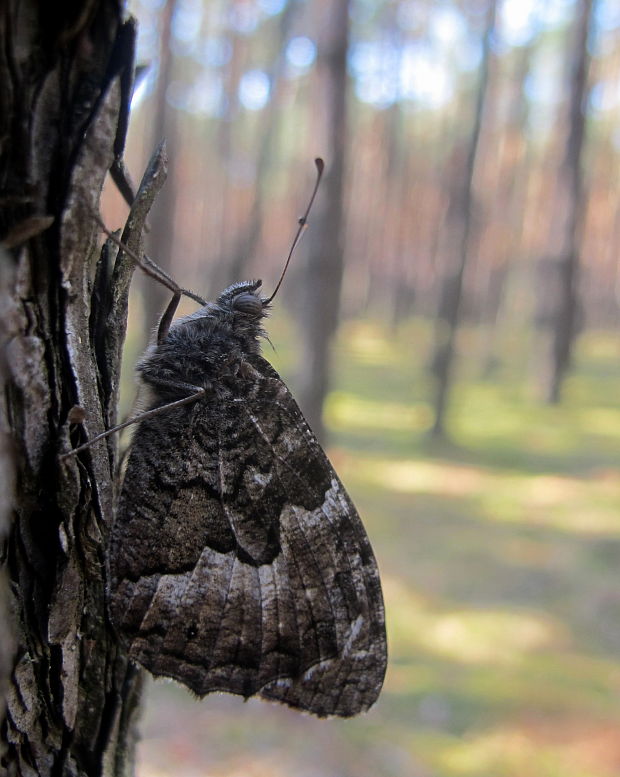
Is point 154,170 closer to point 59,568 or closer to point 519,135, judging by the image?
point 59,568

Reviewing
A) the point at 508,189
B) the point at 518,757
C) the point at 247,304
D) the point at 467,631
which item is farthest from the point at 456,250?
the point at 508,189

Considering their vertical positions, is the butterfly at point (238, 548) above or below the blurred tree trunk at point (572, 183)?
below

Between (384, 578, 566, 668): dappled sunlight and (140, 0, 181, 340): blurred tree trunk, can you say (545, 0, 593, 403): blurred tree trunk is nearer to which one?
(140, 0, 181, 340): blurred tree trunk

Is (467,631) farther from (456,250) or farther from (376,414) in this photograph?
(376,414)

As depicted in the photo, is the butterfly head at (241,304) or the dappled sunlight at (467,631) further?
the dappled sunlight at (467,631)

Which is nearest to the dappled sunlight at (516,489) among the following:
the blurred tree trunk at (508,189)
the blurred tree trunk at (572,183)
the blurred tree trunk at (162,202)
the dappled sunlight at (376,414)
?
the dappled sunlight at (376,414)

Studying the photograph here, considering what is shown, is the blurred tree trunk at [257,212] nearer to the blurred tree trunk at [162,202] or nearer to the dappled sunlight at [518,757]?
the blurred tree trunk at [162,202]

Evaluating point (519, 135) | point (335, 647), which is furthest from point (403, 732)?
point (519, 135)
